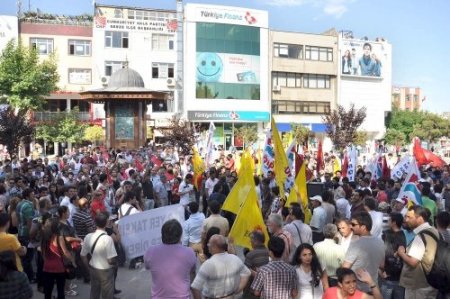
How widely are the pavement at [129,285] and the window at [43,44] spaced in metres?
38.6

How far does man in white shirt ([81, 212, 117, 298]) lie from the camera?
6.51 meters

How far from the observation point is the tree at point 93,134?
132 feet


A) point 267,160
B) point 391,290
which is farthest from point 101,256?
point 267,160

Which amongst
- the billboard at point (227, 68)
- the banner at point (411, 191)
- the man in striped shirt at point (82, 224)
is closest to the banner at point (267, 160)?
the banner at point (411, 191)

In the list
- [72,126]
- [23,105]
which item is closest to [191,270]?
[23,105]

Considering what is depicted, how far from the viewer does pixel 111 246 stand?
6555 mm

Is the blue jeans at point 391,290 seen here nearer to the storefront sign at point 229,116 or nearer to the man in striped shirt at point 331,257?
the man in striped shirt at point 331,257

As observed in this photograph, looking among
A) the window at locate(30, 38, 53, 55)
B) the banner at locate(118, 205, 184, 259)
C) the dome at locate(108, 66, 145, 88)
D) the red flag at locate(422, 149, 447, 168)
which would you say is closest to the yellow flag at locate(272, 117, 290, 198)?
the banner at locate(118, 205, 184, 259)

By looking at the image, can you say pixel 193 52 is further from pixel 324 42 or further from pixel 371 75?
pixel 371 75

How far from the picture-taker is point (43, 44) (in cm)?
4434

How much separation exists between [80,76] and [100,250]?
4085cm

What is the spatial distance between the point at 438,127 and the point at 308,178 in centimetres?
5207

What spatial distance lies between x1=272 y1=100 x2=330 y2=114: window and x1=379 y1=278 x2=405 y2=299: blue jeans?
151 feet

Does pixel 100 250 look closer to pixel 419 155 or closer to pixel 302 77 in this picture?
pixel 419 155
